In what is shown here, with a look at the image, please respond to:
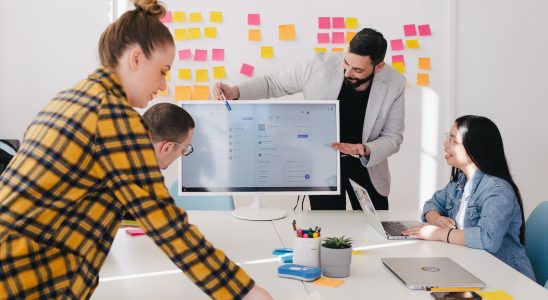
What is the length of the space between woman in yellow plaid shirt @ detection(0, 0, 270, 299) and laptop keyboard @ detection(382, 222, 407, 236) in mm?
983

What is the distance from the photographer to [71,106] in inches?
44.5

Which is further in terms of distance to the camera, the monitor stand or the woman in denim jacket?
the monitor stand

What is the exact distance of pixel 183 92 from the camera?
3.73 metres

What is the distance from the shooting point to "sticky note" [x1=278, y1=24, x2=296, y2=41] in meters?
3.72

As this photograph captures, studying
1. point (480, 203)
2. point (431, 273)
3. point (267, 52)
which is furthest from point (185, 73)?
point (431, 273)

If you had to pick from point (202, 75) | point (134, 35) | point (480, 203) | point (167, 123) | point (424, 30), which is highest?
point (424, 30)

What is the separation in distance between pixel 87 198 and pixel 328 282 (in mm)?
693

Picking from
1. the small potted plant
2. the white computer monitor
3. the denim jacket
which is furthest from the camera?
the white computer monitor

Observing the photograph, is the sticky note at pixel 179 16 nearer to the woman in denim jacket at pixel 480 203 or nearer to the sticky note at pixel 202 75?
the sticky note at pixel 202 75

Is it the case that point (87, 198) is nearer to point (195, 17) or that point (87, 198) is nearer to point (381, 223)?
point (381, 223)

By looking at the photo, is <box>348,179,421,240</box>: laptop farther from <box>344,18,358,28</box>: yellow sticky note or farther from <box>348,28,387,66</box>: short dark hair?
<box>344,18,358,28</box>: yellow sticky note

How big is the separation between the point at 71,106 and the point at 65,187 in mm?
151

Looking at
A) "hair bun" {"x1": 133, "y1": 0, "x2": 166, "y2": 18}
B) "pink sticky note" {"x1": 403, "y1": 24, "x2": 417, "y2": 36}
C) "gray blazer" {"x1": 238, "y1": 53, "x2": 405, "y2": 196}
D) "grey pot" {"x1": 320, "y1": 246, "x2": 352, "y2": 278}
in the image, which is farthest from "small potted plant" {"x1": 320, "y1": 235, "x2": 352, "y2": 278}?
"pink sticky note" {"x1": 403, "y1": 24, "x2": 417, "y2": 36}

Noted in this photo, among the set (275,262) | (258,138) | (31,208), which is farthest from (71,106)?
(258,138)
